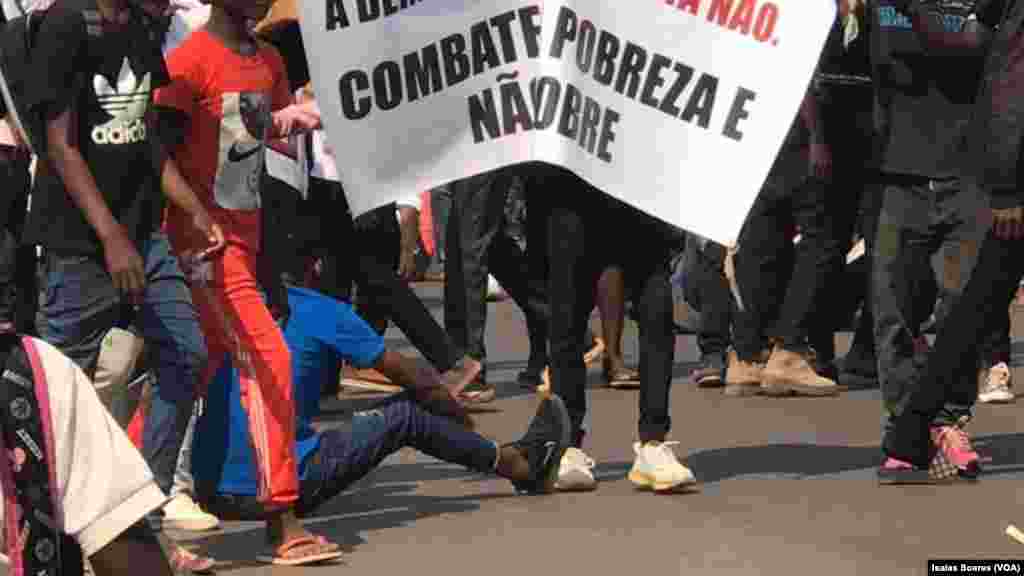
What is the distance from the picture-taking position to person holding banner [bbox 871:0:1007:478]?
9234mm

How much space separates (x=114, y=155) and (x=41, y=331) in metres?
0.53

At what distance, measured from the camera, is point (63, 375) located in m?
4.08

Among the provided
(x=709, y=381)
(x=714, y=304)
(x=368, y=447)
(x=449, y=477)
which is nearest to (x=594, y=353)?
(x=714, y=304)

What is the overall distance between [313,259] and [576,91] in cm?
208

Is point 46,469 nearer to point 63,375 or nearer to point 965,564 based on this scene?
point 63,375

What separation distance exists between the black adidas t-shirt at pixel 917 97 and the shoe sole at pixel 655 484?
1.43 metres

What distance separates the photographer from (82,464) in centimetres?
407

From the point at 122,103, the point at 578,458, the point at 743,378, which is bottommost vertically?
the point at 743,378

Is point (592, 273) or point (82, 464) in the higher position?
point (82, 464)

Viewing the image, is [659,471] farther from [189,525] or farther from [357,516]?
[189,525]

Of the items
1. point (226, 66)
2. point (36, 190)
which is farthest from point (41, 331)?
point (226, 66)

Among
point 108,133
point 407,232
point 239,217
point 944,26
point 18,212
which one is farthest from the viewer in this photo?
point 407,232

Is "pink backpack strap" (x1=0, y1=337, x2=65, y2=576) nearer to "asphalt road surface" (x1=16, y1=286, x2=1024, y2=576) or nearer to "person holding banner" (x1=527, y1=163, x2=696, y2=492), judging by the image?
"asphalt road surface" (x1=16, y1=286, x2=1024, y2=576)

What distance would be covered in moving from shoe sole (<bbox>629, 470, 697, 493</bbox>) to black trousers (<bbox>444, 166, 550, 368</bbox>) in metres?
2.97
